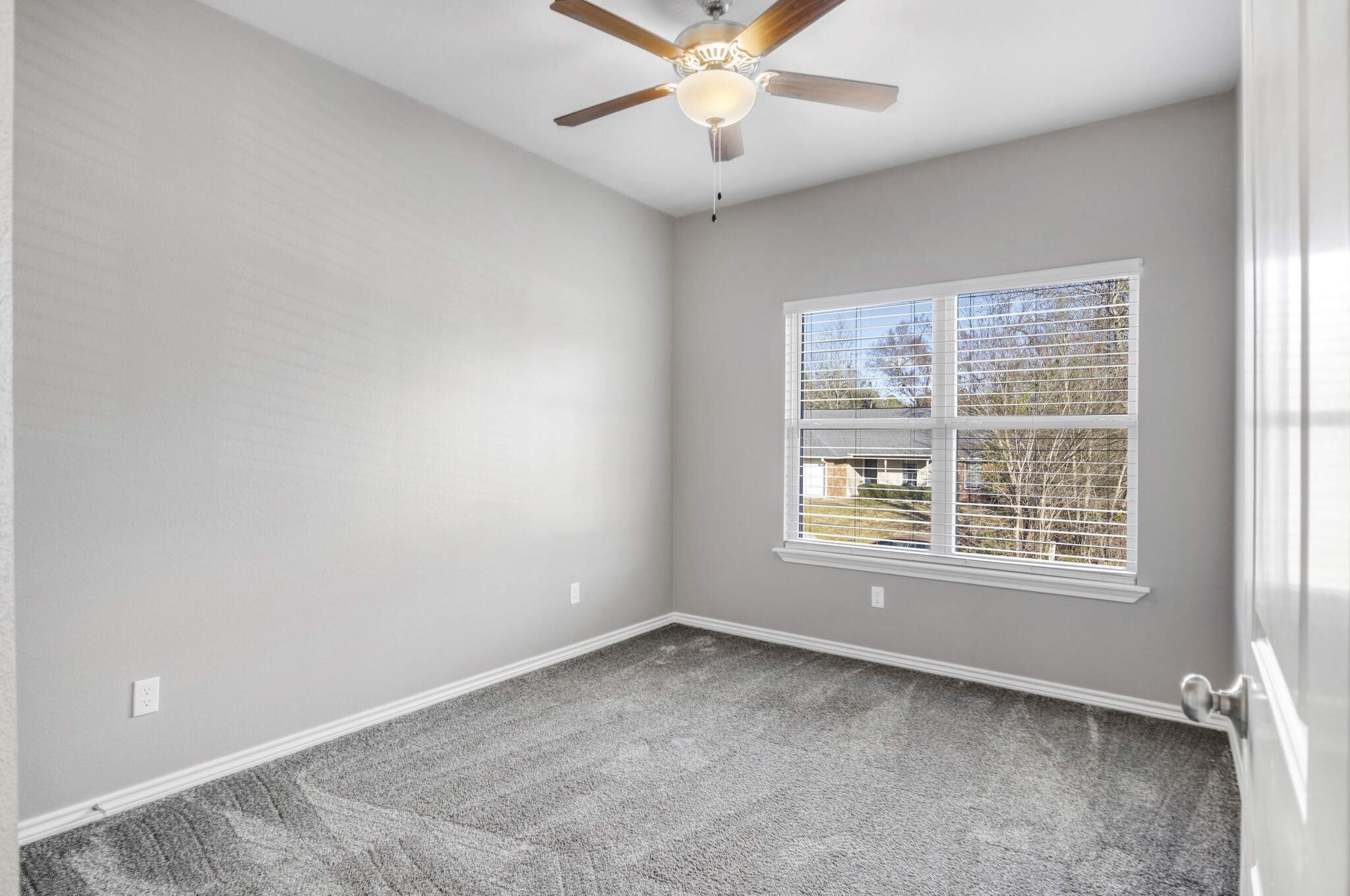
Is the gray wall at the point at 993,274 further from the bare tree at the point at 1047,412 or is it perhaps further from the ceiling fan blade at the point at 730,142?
the ceiling fan blade at the point at 730,142

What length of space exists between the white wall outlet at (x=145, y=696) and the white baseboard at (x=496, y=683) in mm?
237

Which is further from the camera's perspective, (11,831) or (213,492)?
(213,492)

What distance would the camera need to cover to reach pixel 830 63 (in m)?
2.68

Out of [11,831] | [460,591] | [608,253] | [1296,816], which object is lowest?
[460,591]

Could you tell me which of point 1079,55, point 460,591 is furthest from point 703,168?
point 460,591

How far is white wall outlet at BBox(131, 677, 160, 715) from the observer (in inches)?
88.2

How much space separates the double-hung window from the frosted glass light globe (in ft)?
5.82

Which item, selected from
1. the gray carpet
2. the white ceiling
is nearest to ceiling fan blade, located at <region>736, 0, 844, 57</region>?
the white ceiling

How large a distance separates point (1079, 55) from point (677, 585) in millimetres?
3390

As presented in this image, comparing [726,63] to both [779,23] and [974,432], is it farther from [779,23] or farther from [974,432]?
[974,432]

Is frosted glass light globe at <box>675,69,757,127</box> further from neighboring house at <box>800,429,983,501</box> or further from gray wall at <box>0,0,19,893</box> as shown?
neighboring house at <box>800,429,983,501</box>

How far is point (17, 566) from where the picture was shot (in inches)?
78.2

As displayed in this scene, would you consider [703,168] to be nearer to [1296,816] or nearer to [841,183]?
[841,183]

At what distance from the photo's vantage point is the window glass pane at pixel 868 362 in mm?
3719
